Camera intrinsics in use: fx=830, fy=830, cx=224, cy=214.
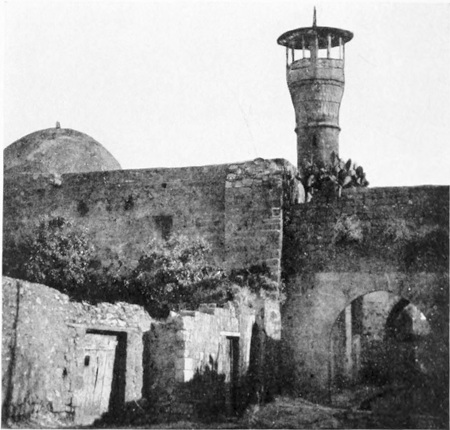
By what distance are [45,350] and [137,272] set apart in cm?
769

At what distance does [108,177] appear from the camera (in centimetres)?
2109

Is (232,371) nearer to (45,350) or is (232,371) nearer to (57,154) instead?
(45,350)

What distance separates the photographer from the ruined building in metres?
12.5

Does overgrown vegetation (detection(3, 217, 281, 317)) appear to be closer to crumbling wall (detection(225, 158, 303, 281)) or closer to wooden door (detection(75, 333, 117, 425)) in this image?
crumbling wall (detection(225, 158, 303, 281))

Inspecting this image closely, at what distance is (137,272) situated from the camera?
1962 cm

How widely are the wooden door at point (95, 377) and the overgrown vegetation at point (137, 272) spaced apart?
439 cm

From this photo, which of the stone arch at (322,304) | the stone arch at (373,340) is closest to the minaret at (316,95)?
the stone arch at (373,340)

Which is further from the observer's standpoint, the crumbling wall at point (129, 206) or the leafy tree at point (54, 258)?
the leafy tree at point (54, 258)

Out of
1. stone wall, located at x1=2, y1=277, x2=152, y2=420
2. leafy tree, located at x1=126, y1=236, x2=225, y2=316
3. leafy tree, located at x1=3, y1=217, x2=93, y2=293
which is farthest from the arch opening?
stone wall, located at x1=2, y1=277, x2=152, y2=420

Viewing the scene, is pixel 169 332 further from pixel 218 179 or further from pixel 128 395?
pixel 218 179

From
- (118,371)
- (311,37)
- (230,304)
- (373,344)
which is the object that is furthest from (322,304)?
(311,37)

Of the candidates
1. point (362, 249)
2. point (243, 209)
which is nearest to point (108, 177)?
point (243, 209)

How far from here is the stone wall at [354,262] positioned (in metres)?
17.4

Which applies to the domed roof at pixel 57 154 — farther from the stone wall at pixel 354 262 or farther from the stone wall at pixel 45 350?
the stone wall at pixel 45 350
